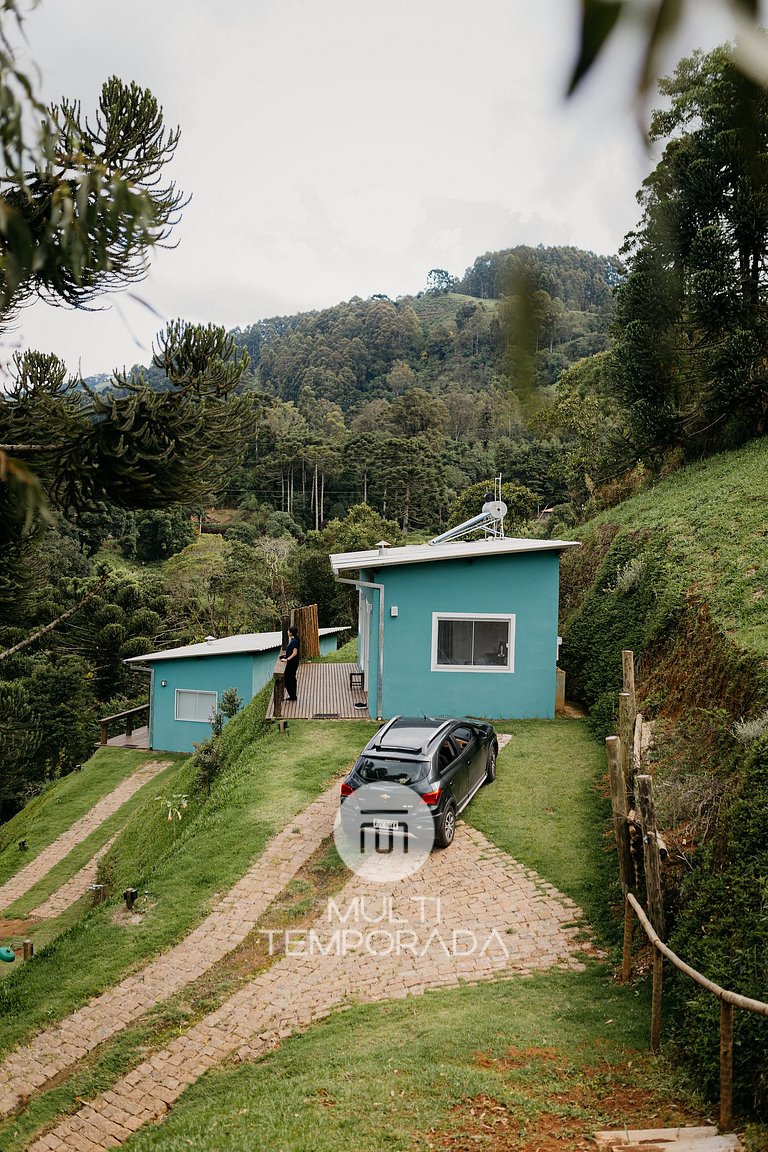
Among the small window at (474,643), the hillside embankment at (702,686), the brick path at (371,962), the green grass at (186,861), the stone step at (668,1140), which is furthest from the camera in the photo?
the small window at (474,643)

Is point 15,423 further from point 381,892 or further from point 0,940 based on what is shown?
point 0,940

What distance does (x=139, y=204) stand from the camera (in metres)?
1.53

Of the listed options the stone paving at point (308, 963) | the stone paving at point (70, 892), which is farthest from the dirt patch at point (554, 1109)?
the stone paving at point (70, 892)

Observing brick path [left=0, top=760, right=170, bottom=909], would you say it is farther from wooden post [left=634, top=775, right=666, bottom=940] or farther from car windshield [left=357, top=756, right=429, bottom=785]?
wooden post [left=634, top=775, right=666, bottom=940]

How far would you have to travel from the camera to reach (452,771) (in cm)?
1014

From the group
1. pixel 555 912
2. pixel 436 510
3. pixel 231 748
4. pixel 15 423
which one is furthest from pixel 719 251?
pixel 436 510

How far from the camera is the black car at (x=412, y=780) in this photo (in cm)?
950

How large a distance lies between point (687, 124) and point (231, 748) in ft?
52.0

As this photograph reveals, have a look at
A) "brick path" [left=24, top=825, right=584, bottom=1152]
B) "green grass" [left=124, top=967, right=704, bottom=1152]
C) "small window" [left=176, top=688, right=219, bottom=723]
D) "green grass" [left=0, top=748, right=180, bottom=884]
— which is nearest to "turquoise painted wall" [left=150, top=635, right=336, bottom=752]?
"small window" [left=176, top=688, right=219, bottom=723]

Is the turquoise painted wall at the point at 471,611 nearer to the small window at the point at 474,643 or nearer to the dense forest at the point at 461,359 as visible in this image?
the small window at the point at 474,643

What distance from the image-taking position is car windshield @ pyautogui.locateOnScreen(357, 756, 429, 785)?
377 inches

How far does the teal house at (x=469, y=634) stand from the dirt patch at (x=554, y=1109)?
9336mm

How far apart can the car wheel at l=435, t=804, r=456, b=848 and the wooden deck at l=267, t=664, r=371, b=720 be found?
16.8 feet

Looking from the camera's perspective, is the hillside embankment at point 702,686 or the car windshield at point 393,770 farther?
the car windshield at point 393,770
